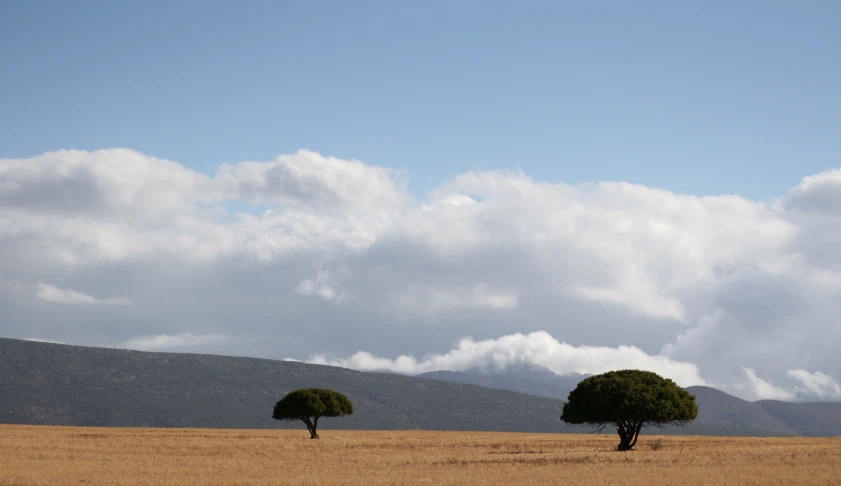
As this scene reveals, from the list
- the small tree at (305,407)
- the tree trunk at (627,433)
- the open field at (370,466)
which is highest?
the small tree at (305,407)

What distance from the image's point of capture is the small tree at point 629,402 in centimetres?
8006

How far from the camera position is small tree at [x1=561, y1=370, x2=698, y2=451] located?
263ft

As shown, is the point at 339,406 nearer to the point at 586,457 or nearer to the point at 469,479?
the point at 586,457

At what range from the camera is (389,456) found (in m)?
70.0

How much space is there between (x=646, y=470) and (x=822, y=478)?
414 inches

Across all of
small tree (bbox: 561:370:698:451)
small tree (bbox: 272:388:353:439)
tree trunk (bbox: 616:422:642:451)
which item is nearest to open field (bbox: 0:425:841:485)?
tree trunk (bbox: 616:422:642:451)

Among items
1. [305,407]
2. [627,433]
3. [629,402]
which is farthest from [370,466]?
[305,407]

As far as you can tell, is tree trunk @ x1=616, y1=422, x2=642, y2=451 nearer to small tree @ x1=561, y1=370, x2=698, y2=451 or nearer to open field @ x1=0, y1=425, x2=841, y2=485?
small tree @ x1=561, y1=370, x2=698, y2=451

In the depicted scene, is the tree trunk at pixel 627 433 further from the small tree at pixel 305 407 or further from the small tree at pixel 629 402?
the small tree at pixel 305 407

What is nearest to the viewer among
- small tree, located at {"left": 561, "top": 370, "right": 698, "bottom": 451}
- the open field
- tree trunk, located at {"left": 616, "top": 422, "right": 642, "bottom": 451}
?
the open field

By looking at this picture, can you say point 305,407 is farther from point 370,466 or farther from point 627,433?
point 370,466

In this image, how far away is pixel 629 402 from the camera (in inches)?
3150

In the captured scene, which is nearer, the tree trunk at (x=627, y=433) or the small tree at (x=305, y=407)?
the tree trunk at (x=627, y=433)

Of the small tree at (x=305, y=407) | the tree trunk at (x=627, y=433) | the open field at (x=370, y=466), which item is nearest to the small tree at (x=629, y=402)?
the tree trunk at (x=627, y=433)
